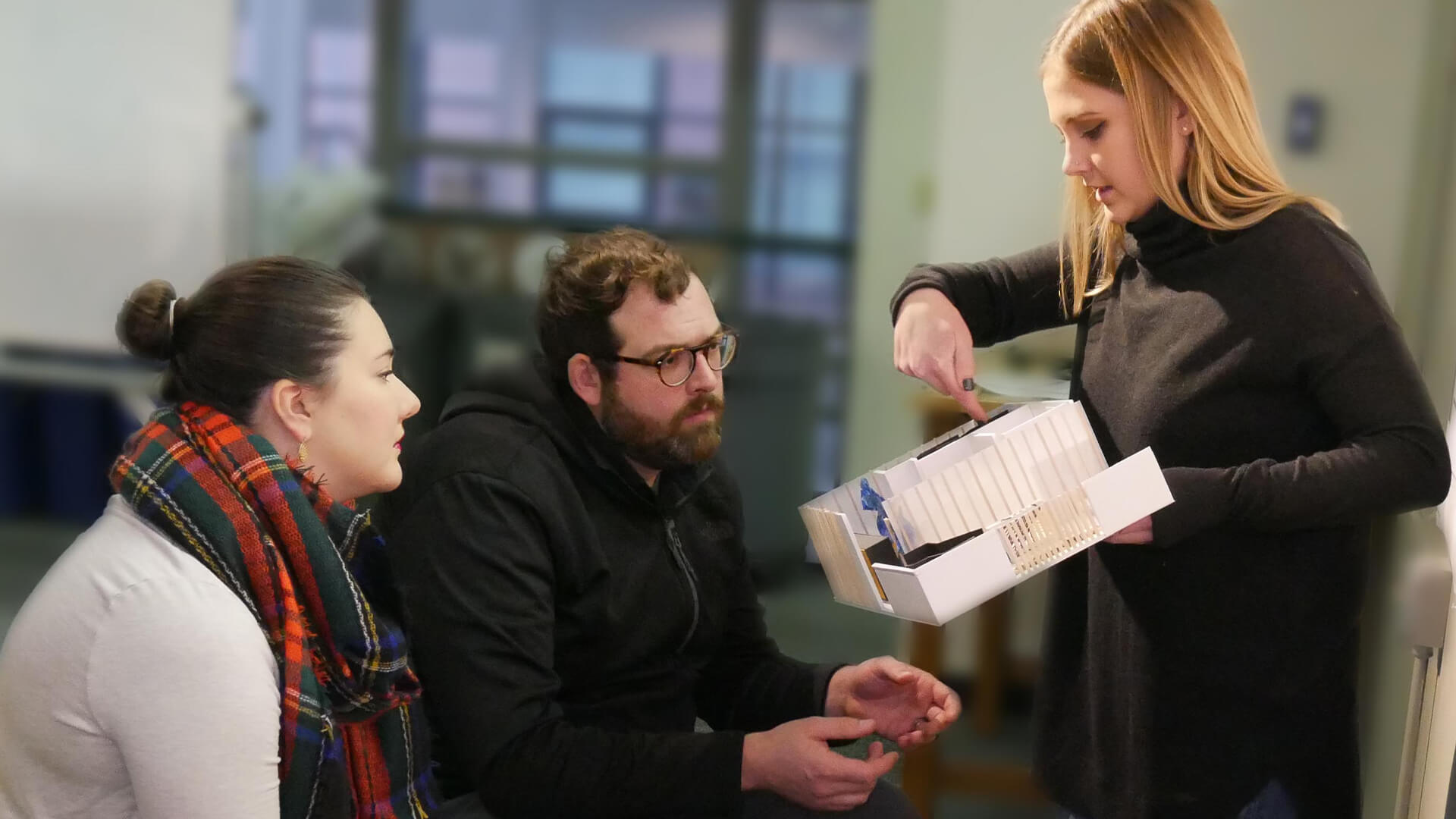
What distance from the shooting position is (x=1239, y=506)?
132 cm

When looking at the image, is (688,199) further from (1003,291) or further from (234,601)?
(234,601)

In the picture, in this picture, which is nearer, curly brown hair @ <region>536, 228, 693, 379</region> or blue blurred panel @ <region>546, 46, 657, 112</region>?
curly brown hair @ <region>536, 228, 693, 379</region>

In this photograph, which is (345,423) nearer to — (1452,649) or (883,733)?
(883,733)

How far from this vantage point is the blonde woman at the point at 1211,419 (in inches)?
51.8

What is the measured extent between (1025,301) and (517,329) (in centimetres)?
138

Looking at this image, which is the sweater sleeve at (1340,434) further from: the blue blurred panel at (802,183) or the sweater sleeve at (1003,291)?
the blue blurred panel at (802,183)

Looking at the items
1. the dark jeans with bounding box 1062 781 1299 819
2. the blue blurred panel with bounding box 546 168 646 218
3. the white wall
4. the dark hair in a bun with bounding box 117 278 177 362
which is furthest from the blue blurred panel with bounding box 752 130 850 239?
the dark hair in a bun with bounding box 117 278 177 362

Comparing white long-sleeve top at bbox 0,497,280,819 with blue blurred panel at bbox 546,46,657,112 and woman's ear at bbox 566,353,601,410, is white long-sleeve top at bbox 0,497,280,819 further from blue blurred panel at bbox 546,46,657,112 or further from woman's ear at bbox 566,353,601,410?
blue blurred panel at bbox 546,46,657,112

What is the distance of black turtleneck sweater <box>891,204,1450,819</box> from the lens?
1306mm

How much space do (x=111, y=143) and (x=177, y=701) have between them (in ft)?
6.74

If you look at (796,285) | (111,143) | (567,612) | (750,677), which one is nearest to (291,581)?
(567,612)

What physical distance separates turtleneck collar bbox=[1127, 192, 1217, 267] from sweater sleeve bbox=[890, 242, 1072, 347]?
0.18 meters

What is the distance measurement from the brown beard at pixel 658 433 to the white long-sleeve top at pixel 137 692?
514mm

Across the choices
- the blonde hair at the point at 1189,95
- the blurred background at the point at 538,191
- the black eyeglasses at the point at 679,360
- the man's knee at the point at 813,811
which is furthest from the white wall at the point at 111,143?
the blonde hair at the point at 1189,95
